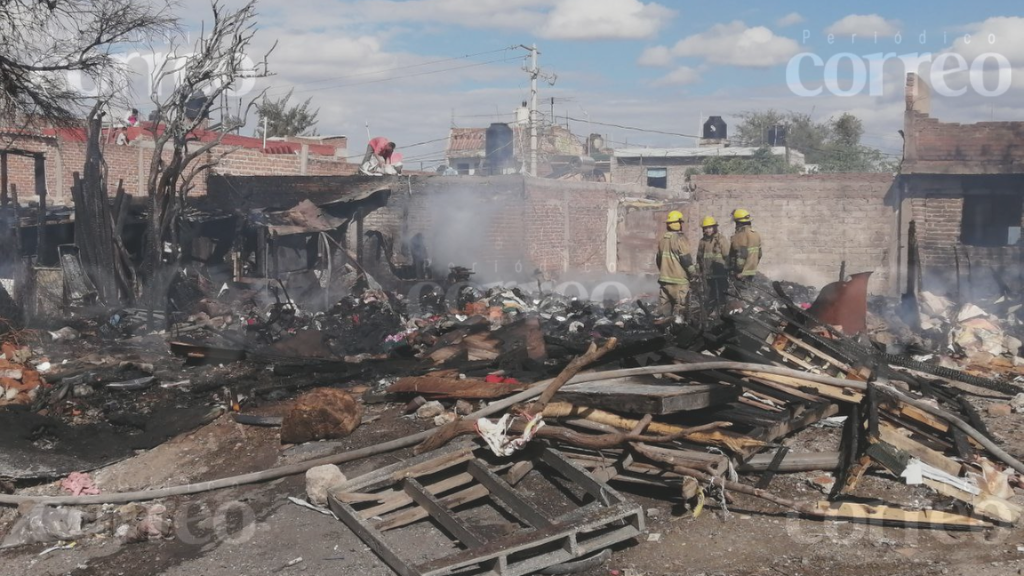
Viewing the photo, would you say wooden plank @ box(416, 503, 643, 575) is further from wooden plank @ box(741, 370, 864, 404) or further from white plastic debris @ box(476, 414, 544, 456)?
wooden plank @ box(741, 370, 864, 404)

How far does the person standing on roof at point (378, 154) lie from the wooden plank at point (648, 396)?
539 inches

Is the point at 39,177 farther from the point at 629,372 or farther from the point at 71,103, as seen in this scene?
the point at 629,372

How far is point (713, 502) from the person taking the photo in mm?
4637

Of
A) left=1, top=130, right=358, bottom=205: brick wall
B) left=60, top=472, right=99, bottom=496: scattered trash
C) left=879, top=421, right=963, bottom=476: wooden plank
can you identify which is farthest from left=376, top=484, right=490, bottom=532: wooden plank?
left=1, top=130, right=358, bottom=205: brick wall

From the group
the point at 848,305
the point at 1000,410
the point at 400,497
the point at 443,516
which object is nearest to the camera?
the point at 443,516

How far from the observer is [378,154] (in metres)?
18.4

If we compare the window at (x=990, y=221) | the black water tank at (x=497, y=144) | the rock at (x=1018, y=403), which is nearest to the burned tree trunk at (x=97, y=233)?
the rock at (x=1018, y=403)

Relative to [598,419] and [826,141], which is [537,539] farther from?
[826,141]

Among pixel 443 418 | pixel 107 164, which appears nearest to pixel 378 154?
pixel 107 164

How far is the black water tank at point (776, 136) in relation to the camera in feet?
131

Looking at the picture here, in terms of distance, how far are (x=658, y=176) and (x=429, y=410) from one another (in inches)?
1419

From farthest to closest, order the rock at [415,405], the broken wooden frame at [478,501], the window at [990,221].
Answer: the window at [990,221], the rock at [415,405], the broken wooden frame at [478,501]

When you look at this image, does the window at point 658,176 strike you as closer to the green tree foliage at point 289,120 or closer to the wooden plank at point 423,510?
the green tree foliage at point 289,120

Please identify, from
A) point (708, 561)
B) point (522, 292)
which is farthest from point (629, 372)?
point (522, 292)
